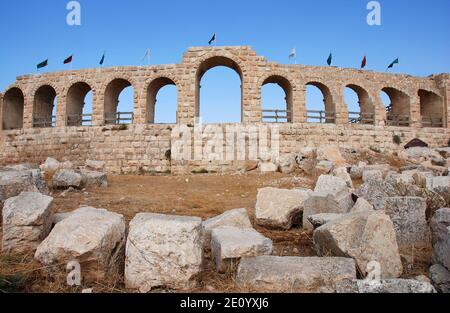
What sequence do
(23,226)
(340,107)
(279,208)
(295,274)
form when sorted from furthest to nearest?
(340,107) → (279,208) → (23,226) → (295,274)

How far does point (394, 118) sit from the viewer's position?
1870 cm

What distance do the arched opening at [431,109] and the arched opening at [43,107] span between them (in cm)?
2080

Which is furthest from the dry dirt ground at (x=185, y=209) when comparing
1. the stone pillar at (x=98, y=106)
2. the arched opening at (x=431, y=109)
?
the arched opening at (x=431, y=109)

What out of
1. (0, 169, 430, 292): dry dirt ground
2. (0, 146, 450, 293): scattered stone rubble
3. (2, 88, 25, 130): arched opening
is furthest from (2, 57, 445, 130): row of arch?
(0, 146, 450, 293): scattered stone rubble

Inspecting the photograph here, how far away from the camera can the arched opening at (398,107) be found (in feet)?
58.1

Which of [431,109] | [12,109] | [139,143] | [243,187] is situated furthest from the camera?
[431,109]

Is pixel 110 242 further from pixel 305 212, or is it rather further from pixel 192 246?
pixel 305 212

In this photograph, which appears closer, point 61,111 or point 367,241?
point 367,241

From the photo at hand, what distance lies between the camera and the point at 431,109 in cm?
1894

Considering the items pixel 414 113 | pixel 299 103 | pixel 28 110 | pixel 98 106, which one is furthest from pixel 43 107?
pixel 414 113

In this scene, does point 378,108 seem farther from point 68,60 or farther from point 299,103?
point 68,60

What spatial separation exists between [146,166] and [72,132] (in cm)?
443

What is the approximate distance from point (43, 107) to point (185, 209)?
15.9 m

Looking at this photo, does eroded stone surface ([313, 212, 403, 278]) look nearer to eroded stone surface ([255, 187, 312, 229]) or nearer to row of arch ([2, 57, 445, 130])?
eroded stone surface ([255, 187, 312, 229])
